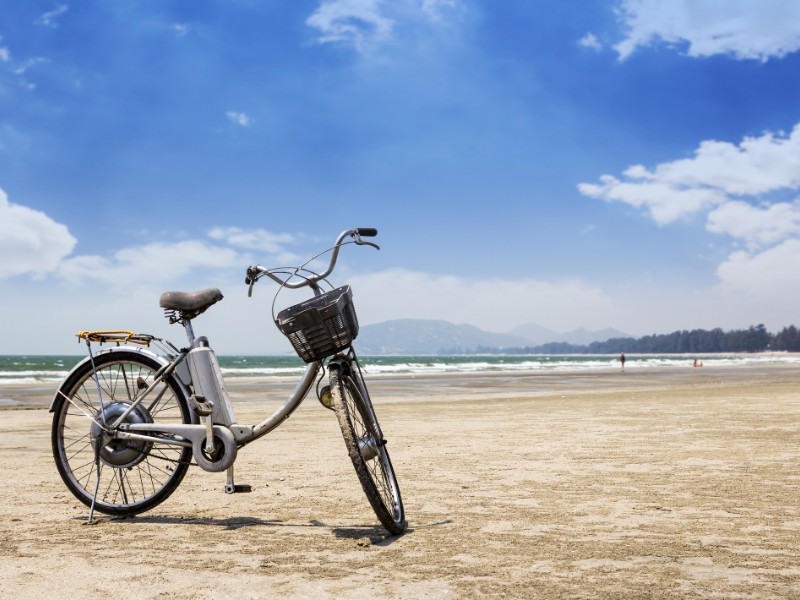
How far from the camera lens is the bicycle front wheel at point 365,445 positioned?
4.13 meters

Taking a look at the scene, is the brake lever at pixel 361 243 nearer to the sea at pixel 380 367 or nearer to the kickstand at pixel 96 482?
the kickstand at pixel 96 482

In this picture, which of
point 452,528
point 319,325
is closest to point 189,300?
point 319,325

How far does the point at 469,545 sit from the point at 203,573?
1.44 meters

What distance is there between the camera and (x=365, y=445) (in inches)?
Answer: 173

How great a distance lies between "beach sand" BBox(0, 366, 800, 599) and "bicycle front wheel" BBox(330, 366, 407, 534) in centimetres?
18

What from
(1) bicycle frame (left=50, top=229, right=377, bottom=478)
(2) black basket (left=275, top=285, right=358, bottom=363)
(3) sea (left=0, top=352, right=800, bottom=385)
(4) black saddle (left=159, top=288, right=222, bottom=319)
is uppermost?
(4) black saddle (left=159, top=288, right=222, bottom=319)

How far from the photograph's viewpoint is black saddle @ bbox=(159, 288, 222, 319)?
491cm

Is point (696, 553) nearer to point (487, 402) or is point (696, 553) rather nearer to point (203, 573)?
point (203, 573)

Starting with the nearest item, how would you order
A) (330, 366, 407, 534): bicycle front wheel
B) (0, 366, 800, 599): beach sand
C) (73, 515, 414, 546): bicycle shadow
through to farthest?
1. (0, 366, 800, 599): beach sand
2. (330, 366, 407, 534): bicycle front wheel
3. (73, 515, 414, 546): bicycle shadow

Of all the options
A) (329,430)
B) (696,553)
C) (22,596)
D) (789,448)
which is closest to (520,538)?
(696,553)

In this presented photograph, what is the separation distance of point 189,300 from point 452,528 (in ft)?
7.44

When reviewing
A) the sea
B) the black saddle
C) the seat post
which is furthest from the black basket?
the sea

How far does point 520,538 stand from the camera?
423cm

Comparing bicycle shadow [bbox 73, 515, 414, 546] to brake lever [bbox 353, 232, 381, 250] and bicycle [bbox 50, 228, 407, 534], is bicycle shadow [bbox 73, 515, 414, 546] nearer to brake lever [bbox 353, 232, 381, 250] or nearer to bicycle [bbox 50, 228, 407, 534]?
bicycle [bbox 50, 228, 407, 534]
